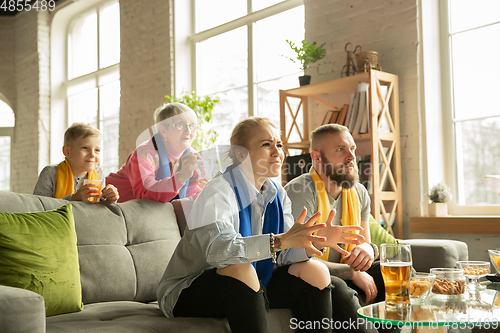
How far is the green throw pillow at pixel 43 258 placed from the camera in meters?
1.57

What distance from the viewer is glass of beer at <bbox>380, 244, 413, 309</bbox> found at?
4.35 feet

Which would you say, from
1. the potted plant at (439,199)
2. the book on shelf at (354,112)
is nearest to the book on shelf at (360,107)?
the book on shelf at (354,112)

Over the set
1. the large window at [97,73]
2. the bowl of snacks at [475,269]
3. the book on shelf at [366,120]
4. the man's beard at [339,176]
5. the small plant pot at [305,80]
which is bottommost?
the bowl of snacks at [475,269]

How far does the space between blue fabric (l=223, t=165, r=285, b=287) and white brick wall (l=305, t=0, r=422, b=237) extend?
69.7 inches

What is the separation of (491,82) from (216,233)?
2.53 metres

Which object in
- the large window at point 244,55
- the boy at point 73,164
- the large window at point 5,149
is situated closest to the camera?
the boy at point 73,164

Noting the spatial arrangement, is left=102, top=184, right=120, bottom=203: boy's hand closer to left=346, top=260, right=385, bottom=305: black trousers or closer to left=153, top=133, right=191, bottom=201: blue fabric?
left=153, top=133, right=191, bottom=201: blue fabric

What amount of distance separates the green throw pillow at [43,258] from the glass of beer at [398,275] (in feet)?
3.52

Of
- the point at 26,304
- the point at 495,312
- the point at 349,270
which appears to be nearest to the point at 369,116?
the point at 349,270

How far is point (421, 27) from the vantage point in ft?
10.9

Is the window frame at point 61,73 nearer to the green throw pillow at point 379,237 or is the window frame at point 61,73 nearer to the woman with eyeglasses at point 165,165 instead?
the woman with eyeglasses at point 165,165

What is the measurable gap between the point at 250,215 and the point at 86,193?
785mm

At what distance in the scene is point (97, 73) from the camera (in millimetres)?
6551

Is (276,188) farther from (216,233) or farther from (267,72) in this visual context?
(267,72)
